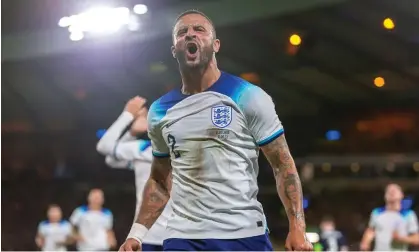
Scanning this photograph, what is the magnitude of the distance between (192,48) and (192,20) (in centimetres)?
8

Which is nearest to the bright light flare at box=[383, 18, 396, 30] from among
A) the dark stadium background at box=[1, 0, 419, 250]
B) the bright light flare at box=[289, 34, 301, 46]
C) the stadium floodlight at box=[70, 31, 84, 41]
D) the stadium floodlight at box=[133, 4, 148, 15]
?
the dark stadium background at box=[1, 0, 419, 250]

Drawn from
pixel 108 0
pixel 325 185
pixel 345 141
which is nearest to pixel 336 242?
pixel 325 185

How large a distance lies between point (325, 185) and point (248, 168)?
1.92 m

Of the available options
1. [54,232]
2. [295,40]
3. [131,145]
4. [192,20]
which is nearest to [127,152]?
[131,145]

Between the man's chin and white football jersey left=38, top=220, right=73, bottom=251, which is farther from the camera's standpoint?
white football jersey left=38, top=220, right=73, bottom=251

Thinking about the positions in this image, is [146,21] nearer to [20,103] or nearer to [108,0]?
[108,0]

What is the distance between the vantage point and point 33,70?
11.5 ft

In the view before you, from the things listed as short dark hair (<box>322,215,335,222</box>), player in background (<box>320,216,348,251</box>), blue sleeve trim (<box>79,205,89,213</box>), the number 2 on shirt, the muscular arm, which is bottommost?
the muscular arm

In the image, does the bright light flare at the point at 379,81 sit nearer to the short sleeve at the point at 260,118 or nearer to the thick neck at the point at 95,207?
the thick neck at the point at 95,207

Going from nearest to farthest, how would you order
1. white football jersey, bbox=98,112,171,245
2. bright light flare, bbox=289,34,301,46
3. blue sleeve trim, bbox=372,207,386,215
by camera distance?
white football jersey, bbox=98,112,171,245 < bright light flare, bbox=289,34,301,46 < blue sleeve trim, bbox=372,207,386,215

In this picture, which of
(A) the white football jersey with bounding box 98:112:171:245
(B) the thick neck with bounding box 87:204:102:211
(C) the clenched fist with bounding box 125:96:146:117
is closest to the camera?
(A) the white football jersey with bounding box 98:112:171:245

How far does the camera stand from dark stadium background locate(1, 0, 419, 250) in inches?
127

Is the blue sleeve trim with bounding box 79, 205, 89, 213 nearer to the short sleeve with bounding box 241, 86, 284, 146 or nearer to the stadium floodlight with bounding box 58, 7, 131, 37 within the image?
the stadium floodlight with bounding box 58, 7, 131, 37

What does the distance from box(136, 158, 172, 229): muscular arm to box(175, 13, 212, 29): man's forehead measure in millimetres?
358
